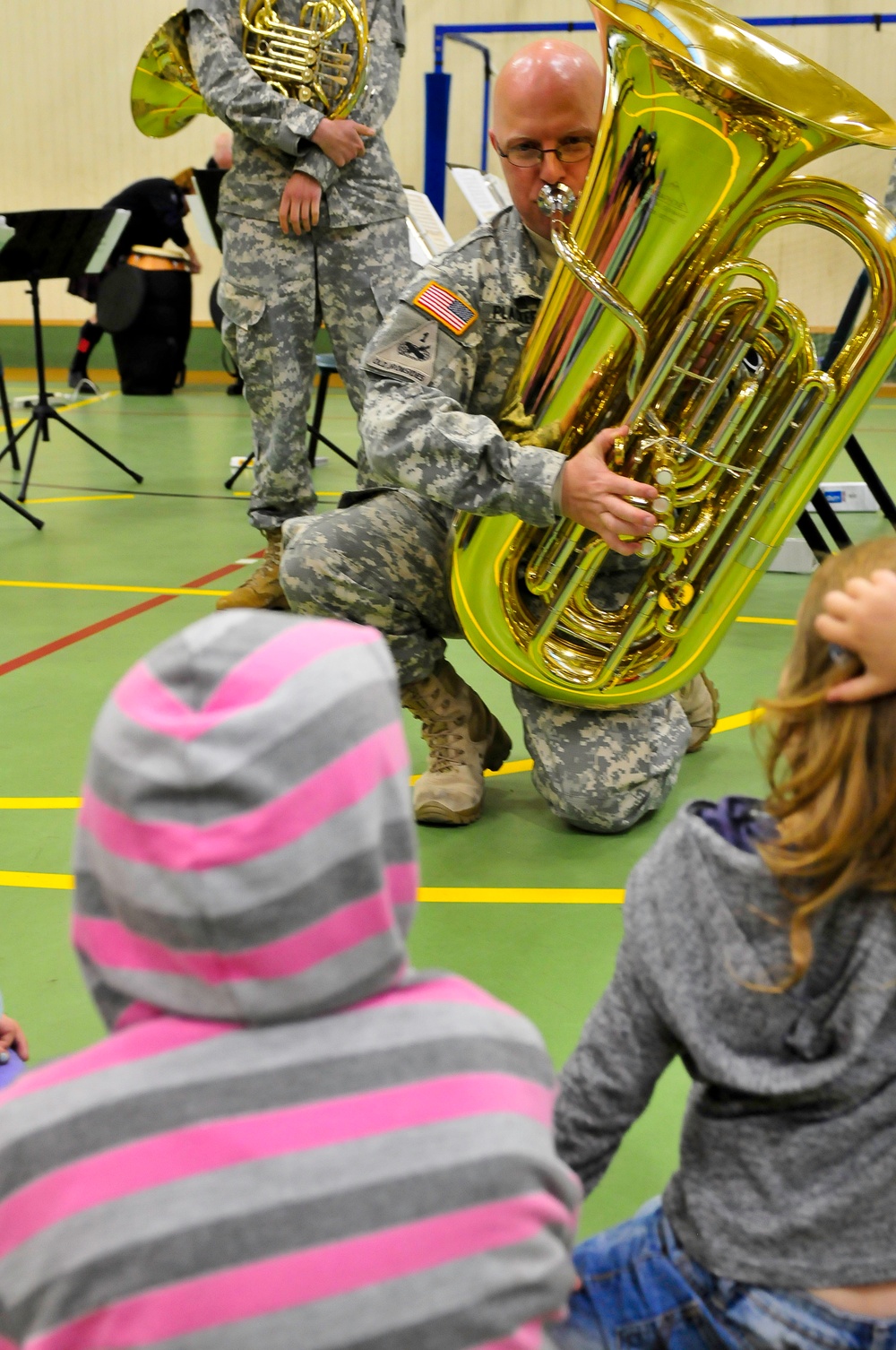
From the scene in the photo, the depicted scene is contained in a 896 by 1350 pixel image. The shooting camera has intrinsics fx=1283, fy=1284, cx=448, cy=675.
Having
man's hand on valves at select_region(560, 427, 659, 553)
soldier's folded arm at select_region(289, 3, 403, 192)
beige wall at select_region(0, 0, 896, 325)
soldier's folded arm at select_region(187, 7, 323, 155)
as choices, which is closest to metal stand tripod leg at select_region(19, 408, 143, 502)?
soldier's folded arm at select_region(187, 7, 323, 155)

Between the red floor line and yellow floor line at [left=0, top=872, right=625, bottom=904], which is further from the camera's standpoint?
the red floor line

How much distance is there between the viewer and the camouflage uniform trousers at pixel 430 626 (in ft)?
6.86

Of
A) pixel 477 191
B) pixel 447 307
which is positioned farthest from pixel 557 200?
pixel 477 191

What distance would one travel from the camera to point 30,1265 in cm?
61

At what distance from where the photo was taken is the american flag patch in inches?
80.6

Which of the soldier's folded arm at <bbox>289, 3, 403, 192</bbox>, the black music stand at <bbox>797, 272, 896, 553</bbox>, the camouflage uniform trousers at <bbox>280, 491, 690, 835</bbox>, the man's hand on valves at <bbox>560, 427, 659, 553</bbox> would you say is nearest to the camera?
the man's hand on valves at <bbox>560, 427, 659, 553</bbox>

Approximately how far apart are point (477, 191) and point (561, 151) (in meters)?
2.97

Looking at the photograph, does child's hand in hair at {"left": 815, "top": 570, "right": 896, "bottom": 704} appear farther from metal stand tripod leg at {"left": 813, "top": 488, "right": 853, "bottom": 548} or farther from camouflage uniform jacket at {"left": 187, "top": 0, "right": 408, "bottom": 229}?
camouflage uniform jacket at {"left": 187, "top": 0, "right": 408, "bottom": 229}

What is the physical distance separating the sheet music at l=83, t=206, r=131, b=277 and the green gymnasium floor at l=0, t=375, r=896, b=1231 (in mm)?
881

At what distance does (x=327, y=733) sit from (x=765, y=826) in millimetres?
357

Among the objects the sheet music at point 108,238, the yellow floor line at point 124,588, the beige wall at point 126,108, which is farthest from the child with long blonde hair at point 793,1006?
the beige wall at point 126,108

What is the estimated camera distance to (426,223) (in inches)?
171

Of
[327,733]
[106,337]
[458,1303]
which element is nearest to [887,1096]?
[458,1303]

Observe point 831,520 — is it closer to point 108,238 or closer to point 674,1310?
point 674,1310
